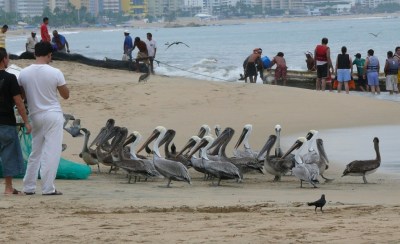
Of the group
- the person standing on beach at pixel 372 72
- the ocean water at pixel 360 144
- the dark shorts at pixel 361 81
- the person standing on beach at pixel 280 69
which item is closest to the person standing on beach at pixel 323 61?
the person standing on beach at pixel 372 72

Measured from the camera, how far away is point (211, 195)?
1229 centimetres

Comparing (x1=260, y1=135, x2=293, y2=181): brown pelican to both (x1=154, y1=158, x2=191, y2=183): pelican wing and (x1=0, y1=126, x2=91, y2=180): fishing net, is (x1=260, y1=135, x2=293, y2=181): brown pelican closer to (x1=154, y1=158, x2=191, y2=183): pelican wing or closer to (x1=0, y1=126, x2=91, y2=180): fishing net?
(x1=154, y1=158, x2=191, y2=183): pelican wing

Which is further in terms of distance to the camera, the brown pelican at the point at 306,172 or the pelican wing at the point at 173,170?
the brown pelican at the point at 306,172

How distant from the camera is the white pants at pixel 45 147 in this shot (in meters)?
11.1

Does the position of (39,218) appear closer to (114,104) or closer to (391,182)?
(391,182)

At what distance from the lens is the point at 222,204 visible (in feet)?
35.8

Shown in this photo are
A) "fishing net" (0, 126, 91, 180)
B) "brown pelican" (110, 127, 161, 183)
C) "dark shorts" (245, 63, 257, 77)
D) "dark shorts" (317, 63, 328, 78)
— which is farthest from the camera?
"dark shorts" (245, 63, 257, 77)

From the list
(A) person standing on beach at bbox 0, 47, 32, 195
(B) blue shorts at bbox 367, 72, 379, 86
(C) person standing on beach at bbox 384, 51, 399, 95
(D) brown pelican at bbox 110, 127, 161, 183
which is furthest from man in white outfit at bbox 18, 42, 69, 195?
(B) blue shorts at bbox 367, 72, 379, 86

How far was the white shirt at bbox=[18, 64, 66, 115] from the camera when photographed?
11102 millimetres

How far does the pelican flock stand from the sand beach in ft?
0.56

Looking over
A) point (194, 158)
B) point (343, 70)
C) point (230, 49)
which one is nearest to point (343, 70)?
point (343, 70)

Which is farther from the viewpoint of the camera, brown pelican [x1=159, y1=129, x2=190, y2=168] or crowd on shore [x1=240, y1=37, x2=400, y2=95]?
crowd on shore [x1=240, y1=37, x2=400, y2=95]

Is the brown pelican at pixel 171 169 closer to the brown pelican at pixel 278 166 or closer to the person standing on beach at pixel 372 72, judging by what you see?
the brown pelican at pixel 278 166

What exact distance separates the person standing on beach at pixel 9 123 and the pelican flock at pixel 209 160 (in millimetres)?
2572
